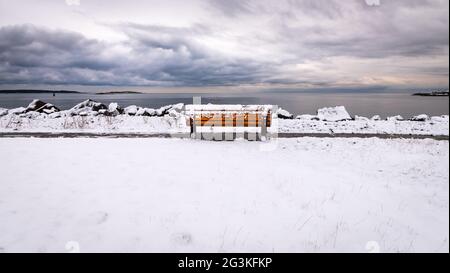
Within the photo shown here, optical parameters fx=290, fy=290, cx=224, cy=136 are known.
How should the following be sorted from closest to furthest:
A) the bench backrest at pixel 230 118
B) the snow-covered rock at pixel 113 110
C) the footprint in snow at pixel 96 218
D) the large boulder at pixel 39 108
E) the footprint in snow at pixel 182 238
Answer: the footprint in snow at pixel 182 238 → the footprint in snow at pixel 96 218 → the bench backrest at pixel 230 118 → the snow-covered rock at pixel 113 110 → the large boulder at pixel 39 108

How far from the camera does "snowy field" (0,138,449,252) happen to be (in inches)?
156

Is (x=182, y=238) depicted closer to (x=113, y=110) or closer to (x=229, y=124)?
(x=229, y=124)

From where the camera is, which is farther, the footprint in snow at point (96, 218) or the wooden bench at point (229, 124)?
the wooden bench at point (229, 124)

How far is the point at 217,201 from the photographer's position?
5004mm

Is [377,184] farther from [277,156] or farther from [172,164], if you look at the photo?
[172,164]

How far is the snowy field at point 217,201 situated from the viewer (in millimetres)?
3965

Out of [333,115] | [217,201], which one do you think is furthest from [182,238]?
[333,115]

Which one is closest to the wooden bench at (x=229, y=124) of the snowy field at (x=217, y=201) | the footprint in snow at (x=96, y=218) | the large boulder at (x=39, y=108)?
the snowy field at (x=217, y=201)

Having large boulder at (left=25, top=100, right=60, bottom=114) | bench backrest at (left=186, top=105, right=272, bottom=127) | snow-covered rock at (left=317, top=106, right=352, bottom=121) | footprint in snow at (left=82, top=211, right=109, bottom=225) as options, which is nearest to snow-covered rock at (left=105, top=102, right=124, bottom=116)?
large boulder at (left=25, top=100, right=60, bottom=114)

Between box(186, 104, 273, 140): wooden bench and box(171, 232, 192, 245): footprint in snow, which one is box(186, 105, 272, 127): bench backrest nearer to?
box(186, 104, 273, 140): wooden bench

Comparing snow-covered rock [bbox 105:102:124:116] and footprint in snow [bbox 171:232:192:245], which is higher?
snow-covered rock [bbox 105:102:124:116]

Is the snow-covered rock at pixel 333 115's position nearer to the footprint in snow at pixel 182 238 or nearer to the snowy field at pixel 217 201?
the snowy field at pixel 217 201

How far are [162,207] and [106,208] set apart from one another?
860 mm

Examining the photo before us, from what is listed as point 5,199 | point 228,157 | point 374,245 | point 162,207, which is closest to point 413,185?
point 374,245
